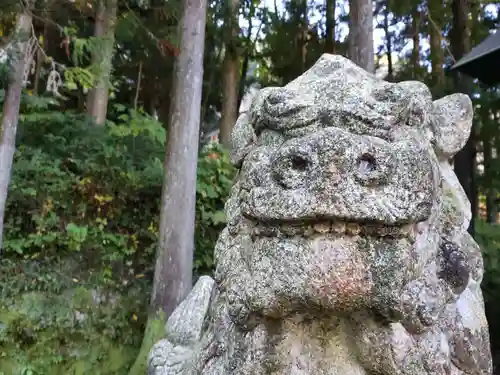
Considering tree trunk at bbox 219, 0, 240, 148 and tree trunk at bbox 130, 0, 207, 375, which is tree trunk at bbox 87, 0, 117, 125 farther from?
tree trunk at bbox 219, 0, 240, 148

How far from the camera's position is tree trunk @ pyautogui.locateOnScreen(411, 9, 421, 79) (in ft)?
32.1

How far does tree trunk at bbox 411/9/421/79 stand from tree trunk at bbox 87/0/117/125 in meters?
5.15

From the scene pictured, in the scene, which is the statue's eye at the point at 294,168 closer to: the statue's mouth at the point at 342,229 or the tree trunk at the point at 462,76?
the statue's mouth at the point at 342,229

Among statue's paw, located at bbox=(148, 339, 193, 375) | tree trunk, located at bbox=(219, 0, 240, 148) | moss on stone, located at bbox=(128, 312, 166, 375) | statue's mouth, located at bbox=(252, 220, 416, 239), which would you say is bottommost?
moss on stone, located at bbox=(128, 312, 166, 375)

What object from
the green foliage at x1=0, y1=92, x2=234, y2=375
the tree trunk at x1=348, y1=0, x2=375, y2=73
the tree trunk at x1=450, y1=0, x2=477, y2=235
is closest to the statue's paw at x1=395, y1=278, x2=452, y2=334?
the tree trunk at x1=348, y1=0, x2=375, y2=73

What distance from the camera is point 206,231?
6.04m

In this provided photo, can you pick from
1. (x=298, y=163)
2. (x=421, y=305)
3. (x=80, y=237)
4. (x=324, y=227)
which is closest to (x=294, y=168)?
(x=298, y=163)

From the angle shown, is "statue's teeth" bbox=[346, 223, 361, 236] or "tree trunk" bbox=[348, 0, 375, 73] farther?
"tree trunk" bbox=[348, 0, 375, 73]

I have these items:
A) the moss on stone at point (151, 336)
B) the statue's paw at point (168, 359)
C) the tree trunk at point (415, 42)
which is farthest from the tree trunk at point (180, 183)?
the tree trunk at point (415, 42)

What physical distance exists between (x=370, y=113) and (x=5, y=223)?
191 inches

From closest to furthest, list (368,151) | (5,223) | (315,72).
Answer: (368,151)
(315,72)
(5,223)

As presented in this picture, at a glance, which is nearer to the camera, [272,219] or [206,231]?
[272,219]

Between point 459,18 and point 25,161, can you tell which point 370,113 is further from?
point 459,18

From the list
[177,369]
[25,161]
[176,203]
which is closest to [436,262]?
[177,369]
